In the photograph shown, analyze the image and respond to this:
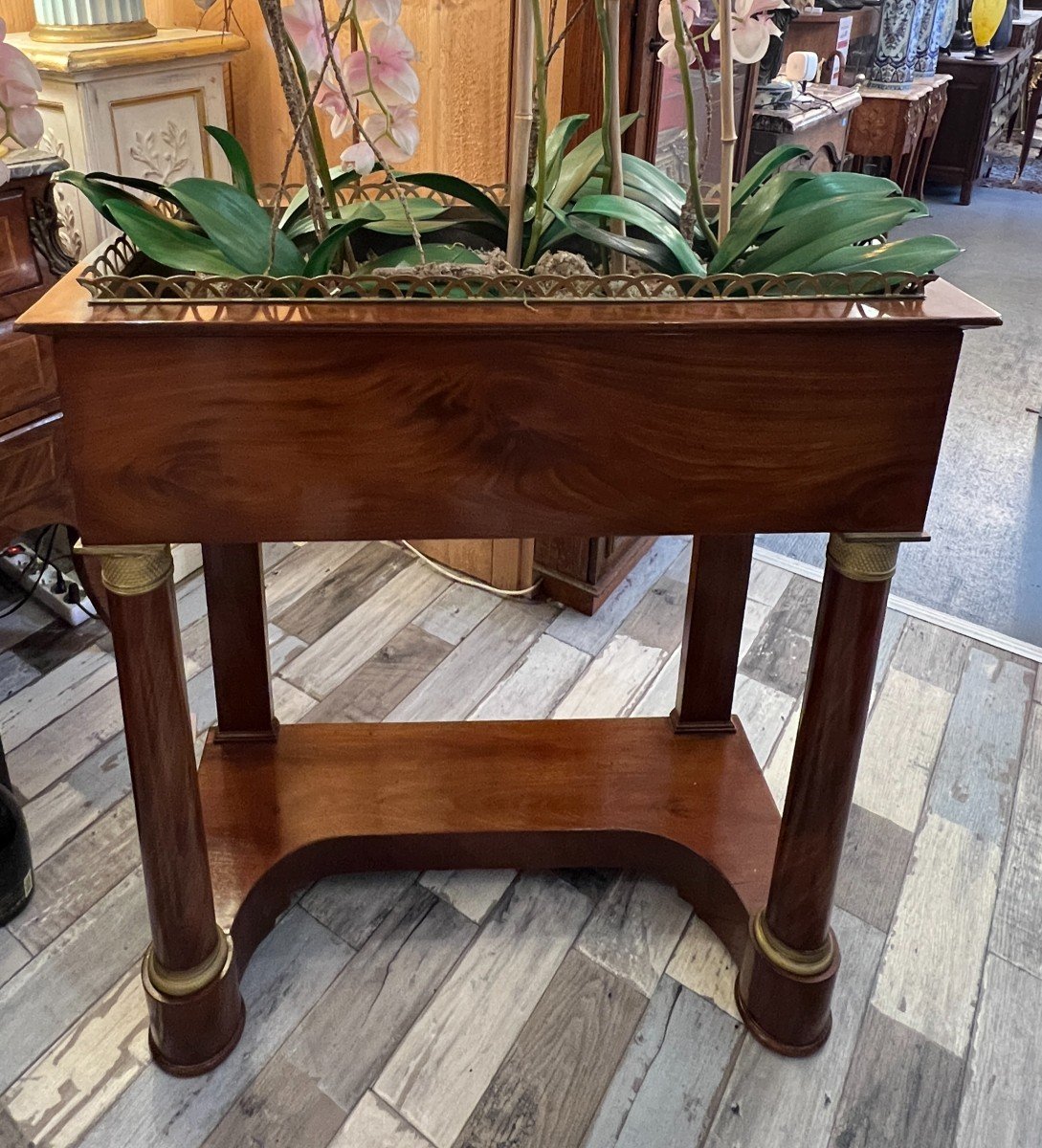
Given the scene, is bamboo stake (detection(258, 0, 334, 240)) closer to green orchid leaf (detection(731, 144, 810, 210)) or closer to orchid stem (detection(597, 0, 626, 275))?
orchid stem (detection(597, 0, 626, 275))

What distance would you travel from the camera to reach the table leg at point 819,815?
893mm

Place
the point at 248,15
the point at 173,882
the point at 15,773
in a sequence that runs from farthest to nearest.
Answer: the point at 248,15, the point at 15,773, the point at 173,882

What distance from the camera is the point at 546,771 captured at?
4.30 ft

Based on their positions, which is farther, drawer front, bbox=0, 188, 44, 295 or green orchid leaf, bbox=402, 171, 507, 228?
drawer front, bbox=0, 188, 44, 295

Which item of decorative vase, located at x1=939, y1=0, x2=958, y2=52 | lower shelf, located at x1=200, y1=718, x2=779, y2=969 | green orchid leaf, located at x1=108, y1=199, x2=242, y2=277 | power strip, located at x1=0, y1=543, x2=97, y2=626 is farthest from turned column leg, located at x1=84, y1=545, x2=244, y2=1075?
decorative vase, located at x1=939, y1=0, x2=958, y2=52

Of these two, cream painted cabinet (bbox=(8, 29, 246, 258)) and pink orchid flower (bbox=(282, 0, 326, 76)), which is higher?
pink orchid flower (bbox=(282, 0, 326, 76))

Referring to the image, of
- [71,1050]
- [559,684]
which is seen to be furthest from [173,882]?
[559,684]

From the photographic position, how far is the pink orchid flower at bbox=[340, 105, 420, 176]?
828 millimetres

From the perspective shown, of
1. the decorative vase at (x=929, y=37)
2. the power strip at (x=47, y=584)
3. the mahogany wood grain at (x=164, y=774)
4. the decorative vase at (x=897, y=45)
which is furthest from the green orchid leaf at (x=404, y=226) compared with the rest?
the decorative vase at (x=929, y=37)

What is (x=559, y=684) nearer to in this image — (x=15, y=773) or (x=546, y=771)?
(x=546, y=771)

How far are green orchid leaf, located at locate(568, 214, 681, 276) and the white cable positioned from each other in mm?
992

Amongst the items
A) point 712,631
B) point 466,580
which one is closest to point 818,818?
point 712,631

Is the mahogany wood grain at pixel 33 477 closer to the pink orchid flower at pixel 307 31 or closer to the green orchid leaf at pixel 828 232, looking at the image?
the pink orchid flower at pixel 307 31

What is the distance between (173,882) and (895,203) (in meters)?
0.84
